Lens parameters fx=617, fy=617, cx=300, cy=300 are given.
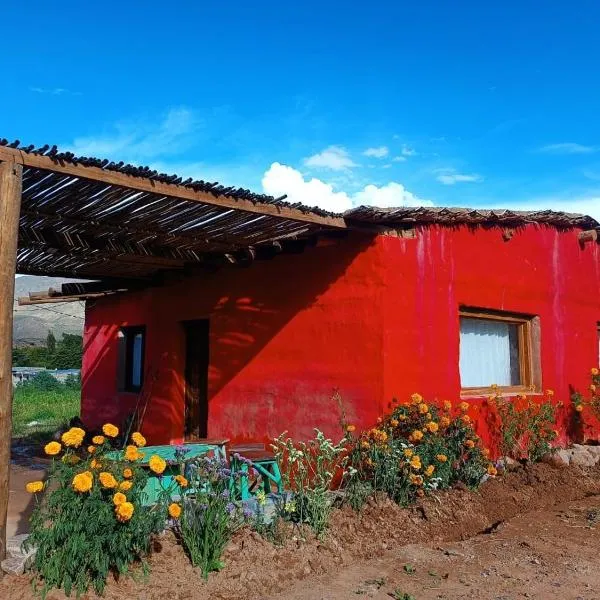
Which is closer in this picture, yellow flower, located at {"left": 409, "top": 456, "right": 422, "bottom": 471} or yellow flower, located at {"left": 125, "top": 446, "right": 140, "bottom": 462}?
yellow flower, located at {"left": 125, "top": 446, "right": 140, "bottom": 462}

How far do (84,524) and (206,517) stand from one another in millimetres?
863

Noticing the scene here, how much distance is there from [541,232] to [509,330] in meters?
1.49

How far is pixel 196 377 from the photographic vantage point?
9312mm

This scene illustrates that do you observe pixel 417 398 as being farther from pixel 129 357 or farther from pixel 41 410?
pixel 41 410

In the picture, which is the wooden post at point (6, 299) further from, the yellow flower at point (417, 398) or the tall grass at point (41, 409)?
the tall grass at point (41, 409)

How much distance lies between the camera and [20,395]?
75.4 feet

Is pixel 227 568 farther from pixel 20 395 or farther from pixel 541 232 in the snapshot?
pixel 20 395

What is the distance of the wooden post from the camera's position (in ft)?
12.7

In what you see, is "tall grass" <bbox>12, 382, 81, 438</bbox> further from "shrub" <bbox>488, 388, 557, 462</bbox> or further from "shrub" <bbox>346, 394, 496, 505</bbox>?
"shrub" <bbox>488, 388, 557, 462</bbox>

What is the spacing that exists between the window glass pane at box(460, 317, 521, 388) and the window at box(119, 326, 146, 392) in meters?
5.93

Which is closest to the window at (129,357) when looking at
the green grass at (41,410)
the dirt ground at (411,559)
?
the green grass at (41,410)

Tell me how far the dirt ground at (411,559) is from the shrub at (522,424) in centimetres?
105

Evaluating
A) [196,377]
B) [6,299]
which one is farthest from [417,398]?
[196,377]

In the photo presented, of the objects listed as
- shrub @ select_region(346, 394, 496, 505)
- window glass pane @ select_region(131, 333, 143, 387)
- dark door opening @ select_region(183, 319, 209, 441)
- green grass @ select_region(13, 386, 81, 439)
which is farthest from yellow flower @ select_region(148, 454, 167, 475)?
green grass @ select_region(13, 386, 81, 439)
